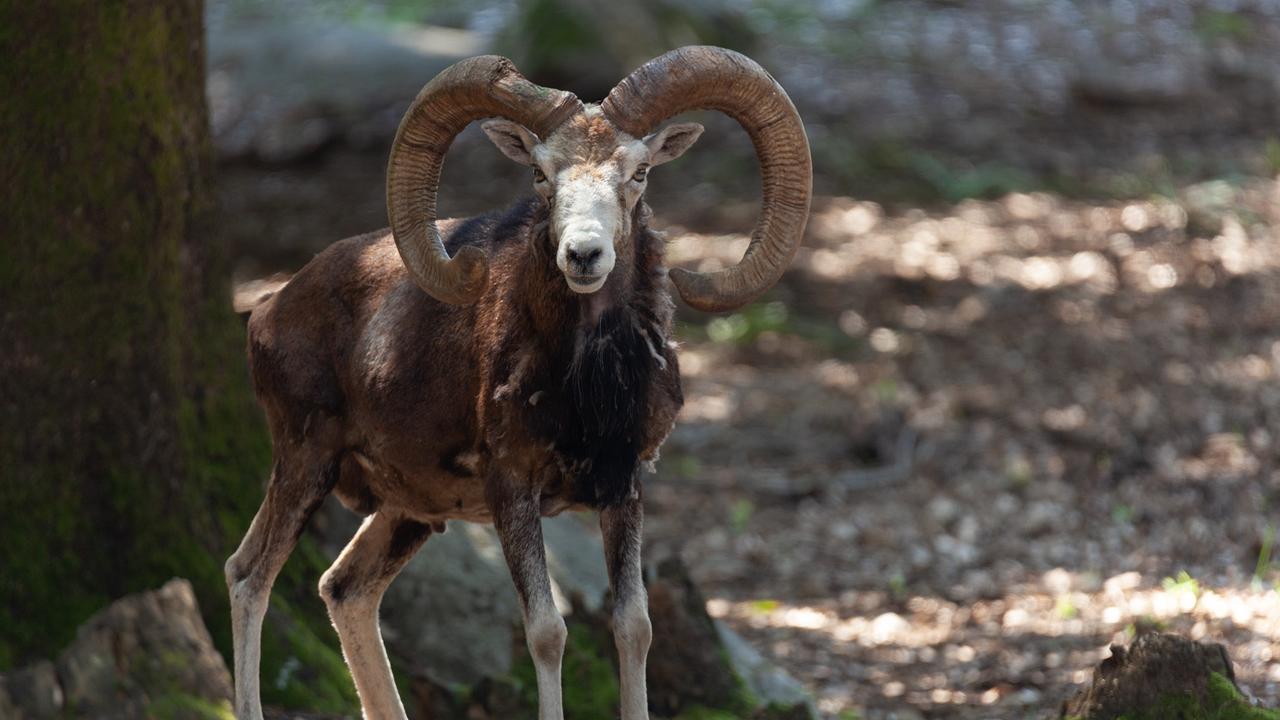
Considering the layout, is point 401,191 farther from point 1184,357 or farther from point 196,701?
point 1184,357

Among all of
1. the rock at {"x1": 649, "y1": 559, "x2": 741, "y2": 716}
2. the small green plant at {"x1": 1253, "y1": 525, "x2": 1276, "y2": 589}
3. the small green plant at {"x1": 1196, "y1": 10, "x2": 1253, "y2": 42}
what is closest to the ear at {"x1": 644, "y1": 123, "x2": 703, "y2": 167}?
the rock at {"x1": 649, "y1": 559, "x2": 741, "y2": 716}

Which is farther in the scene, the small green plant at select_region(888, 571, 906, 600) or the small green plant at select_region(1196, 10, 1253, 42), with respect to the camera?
the small green plant at select_region(1196, 10, 1253, 42)

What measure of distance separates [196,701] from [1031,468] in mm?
7883

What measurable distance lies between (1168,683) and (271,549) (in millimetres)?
3936

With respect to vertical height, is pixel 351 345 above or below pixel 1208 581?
Result: above

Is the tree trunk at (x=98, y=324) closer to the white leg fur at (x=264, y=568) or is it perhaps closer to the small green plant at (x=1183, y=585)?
the white leg fur at (x=264, y=568)

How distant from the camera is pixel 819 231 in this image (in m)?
19.3

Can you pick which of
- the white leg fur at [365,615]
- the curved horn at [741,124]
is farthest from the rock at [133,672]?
the curved horn at [741,124]

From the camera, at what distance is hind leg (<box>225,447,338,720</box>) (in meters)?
6.79

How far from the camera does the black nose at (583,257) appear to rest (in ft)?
18.0

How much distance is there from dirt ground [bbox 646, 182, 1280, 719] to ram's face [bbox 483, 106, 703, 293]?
13.8ft

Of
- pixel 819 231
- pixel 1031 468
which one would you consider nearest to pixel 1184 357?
pixel 1031 468

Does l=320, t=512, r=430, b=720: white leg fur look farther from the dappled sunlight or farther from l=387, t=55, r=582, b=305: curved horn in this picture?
the dappled sunlight

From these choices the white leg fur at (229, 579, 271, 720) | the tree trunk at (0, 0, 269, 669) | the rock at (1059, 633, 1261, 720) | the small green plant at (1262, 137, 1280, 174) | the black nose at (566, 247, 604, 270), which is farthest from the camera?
the small green plant at (1262, 137, 1280, 174)
